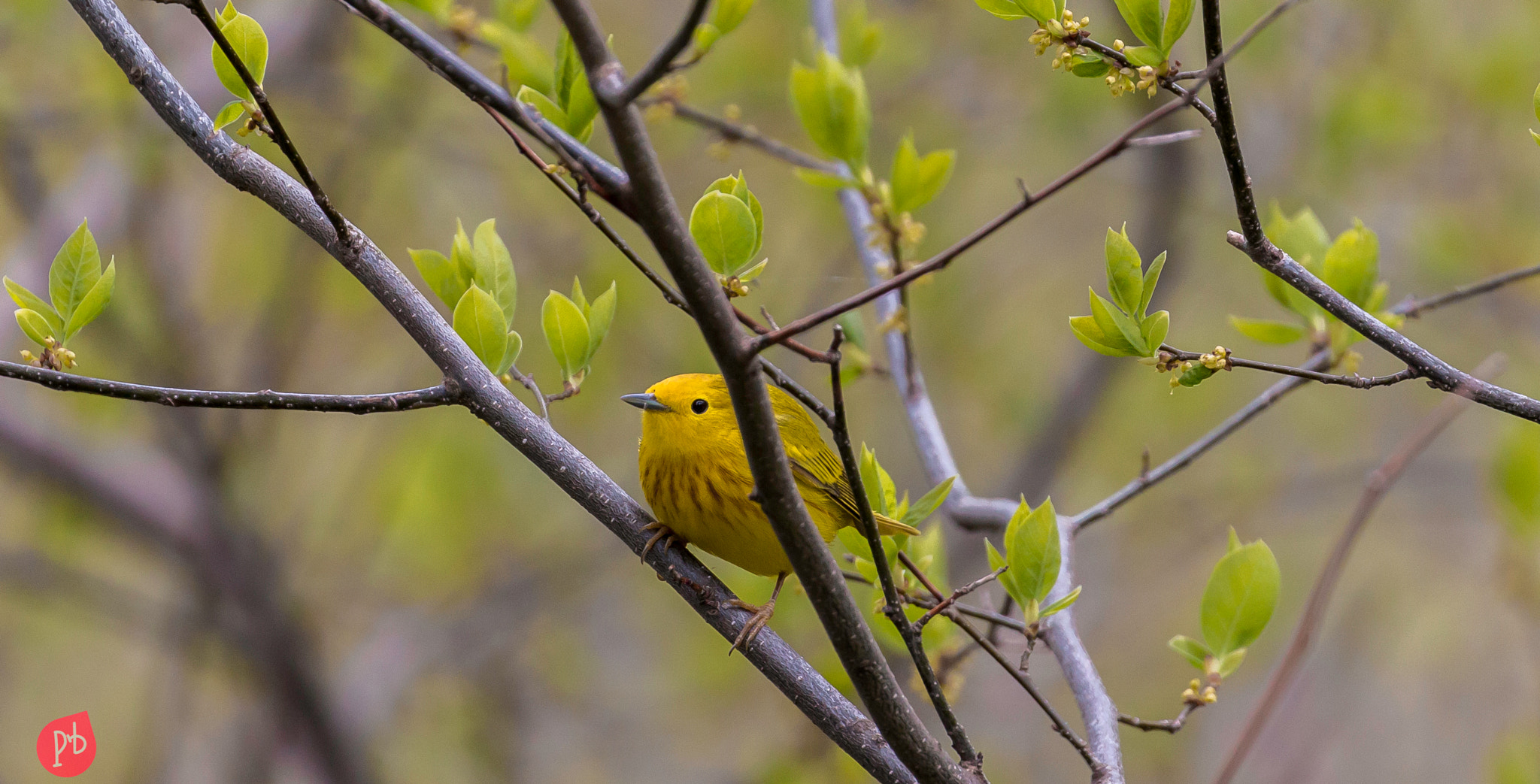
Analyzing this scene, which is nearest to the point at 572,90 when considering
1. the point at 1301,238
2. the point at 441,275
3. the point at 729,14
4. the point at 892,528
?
the point at 729,14

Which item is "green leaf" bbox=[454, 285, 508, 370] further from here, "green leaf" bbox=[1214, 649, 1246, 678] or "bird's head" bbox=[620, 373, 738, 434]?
"green leaf" bbox=[1214, 649, 1246, 678]

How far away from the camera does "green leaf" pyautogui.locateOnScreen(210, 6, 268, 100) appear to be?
56.9 inches

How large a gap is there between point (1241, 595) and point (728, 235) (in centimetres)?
101

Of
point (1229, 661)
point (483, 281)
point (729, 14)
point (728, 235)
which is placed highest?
point (729, 14)

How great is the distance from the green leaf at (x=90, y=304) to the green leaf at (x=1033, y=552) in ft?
4.25

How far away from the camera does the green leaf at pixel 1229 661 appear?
174 cm

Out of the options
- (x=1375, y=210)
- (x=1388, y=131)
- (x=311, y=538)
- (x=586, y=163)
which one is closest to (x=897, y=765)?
(x=586, y=163)

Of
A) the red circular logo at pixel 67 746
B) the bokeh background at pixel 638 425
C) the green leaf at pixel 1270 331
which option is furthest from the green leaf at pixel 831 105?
the bokeh background at pixel 638 425

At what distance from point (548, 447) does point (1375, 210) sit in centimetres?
498

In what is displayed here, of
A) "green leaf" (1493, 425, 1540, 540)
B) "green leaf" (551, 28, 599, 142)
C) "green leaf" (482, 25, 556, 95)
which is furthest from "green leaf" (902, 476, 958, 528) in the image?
"green leaf" (1493, 425, 1540, 540)

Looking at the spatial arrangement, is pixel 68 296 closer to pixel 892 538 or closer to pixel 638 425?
pixel 892 538

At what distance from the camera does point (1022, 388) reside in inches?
233

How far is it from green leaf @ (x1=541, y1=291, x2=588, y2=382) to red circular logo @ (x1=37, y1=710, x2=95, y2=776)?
150cm

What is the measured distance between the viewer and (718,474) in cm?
231
